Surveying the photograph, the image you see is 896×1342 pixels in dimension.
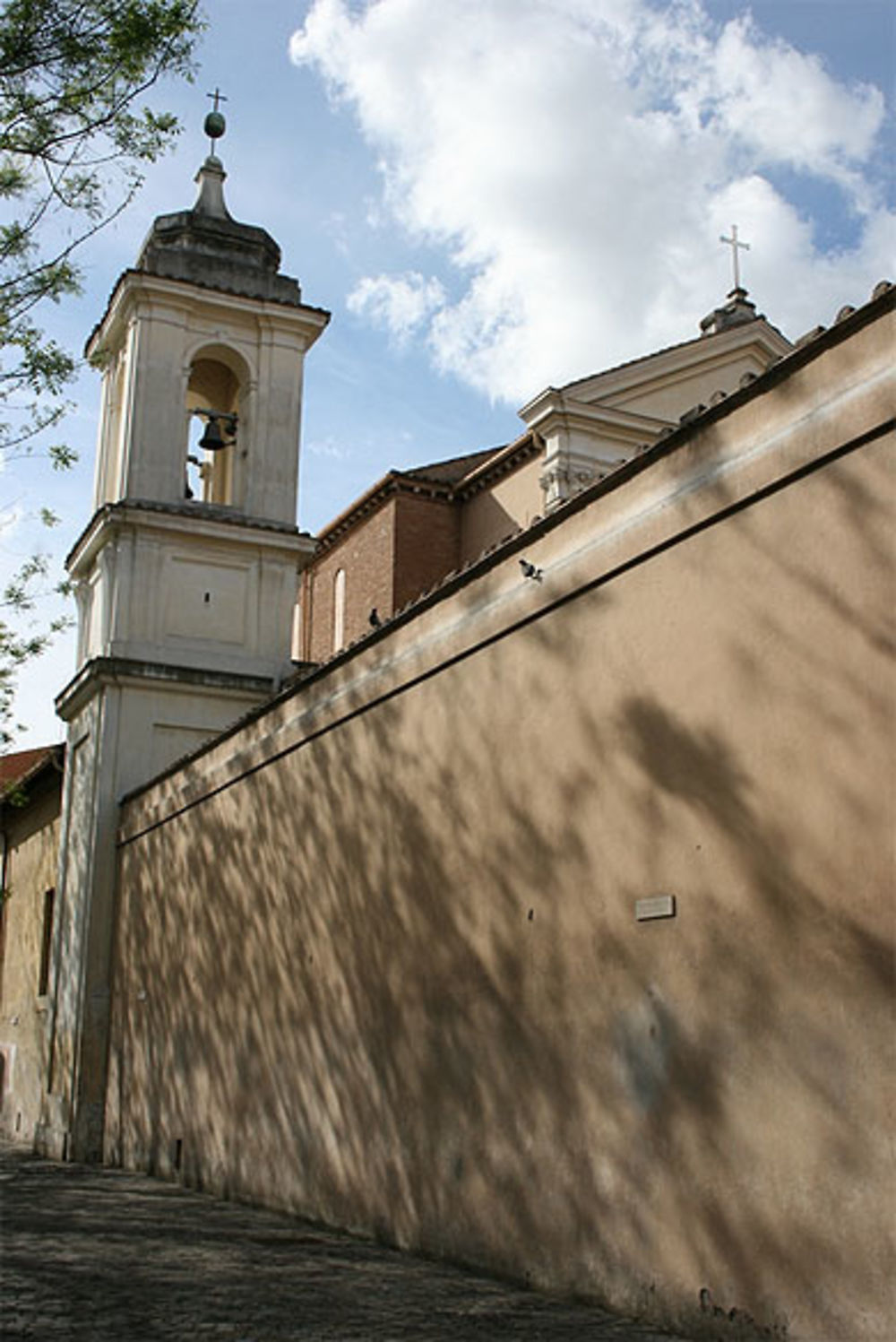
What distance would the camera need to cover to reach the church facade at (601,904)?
537 cm

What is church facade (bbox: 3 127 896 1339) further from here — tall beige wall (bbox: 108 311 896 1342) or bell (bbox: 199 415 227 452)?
Result: bell (bbox: 199 415 227 452)

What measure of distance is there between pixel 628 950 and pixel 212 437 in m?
13.9

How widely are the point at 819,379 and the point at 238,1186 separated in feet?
27.6

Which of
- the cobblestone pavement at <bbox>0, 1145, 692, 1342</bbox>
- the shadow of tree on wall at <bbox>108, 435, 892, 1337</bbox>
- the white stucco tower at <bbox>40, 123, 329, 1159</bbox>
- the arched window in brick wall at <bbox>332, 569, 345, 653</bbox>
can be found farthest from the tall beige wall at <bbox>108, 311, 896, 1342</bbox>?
the arched window in brick wall at <bbox>332, 569, 345, 653</bbox>

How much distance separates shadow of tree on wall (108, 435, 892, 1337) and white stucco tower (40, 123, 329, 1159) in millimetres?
6787

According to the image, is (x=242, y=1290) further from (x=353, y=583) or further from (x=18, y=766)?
(x=18, y=766)

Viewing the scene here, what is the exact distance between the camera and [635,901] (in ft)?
21.5

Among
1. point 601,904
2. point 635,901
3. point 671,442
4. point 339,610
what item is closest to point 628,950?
point 635,901

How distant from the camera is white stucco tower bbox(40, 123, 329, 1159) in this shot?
56.2 ft

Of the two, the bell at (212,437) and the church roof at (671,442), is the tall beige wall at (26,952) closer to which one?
the bell at (212,437)

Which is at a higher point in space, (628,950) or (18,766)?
(18,766)

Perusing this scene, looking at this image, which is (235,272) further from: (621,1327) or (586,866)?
(621,1327)

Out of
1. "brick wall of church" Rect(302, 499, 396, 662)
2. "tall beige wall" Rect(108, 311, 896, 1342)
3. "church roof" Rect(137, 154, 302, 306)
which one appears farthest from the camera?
"brick wall of church" Rect(302, 499, 396, 662)

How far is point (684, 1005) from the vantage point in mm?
6102
